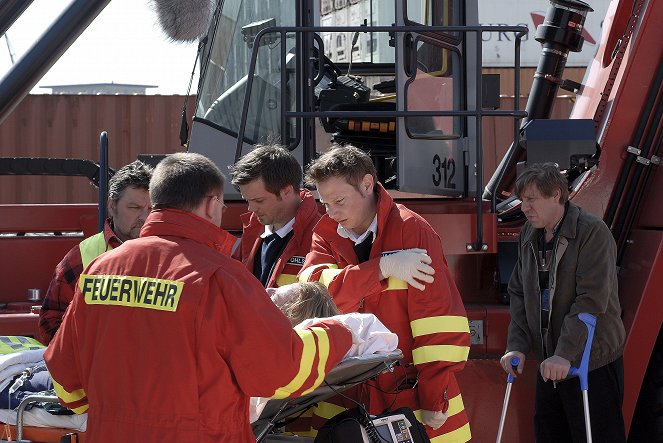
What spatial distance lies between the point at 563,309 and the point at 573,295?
0.07 m

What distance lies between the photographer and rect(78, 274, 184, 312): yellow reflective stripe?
265 cm

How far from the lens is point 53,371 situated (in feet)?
9.63

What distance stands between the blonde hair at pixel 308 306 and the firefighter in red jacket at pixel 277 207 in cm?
57

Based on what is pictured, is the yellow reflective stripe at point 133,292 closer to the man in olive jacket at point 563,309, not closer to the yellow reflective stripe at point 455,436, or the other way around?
the yellow reflective stripe at point 455,436

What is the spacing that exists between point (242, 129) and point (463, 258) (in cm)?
122

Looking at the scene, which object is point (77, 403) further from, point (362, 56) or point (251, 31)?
point (362, 56)

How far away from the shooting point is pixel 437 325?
11.1ft

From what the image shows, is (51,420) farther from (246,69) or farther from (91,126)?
(91,126)

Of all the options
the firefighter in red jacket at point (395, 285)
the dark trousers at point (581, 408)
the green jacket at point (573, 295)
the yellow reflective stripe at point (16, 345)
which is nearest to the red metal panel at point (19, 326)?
the yellow reflective stripe at point (16, 345)

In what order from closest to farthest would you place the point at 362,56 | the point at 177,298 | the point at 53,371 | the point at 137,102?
the point at 177,298
the point at 53,371
the point at 362,56
the point at 137,102

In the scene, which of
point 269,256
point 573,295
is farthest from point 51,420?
point 573,295

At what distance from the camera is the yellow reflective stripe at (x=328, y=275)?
3525 millimetres

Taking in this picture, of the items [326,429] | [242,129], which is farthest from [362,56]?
[326,429]

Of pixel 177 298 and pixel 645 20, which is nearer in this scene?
pixel 177 298
